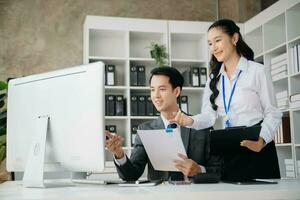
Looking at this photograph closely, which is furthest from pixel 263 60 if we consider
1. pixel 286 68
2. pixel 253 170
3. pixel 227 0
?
pixel 253 170

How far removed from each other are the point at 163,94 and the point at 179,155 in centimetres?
83

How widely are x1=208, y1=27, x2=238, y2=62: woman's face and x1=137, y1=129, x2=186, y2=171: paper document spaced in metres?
0.66

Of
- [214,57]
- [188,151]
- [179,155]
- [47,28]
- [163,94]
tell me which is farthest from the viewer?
[47,28]

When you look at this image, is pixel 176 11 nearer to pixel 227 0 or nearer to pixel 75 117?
pixel 227 0

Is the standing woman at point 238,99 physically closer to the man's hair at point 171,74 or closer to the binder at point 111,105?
the man's hair at point 171,74

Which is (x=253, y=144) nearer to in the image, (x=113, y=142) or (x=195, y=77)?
(x=113, y=142)

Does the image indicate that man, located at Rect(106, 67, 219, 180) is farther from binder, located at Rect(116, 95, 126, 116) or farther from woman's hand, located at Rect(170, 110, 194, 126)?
binder, located at Rect(116, 95, 126, 116)

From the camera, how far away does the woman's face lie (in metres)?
2.20

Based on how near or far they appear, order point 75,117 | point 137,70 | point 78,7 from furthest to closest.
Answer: point 78,7 < point 137,70 < point 75,117

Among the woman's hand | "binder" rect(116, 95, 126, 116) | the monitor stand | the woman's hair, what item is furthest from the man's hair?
"binder" rect(116, 95, 126, 116)

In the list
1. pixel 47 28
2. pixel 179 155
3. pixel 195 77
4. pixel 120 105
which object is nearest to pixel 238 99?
pixel 179 155

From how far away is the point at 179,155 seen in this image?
1812 mm

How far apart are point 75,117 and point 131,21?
135 inches

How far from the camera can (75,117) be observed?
5.44ft
